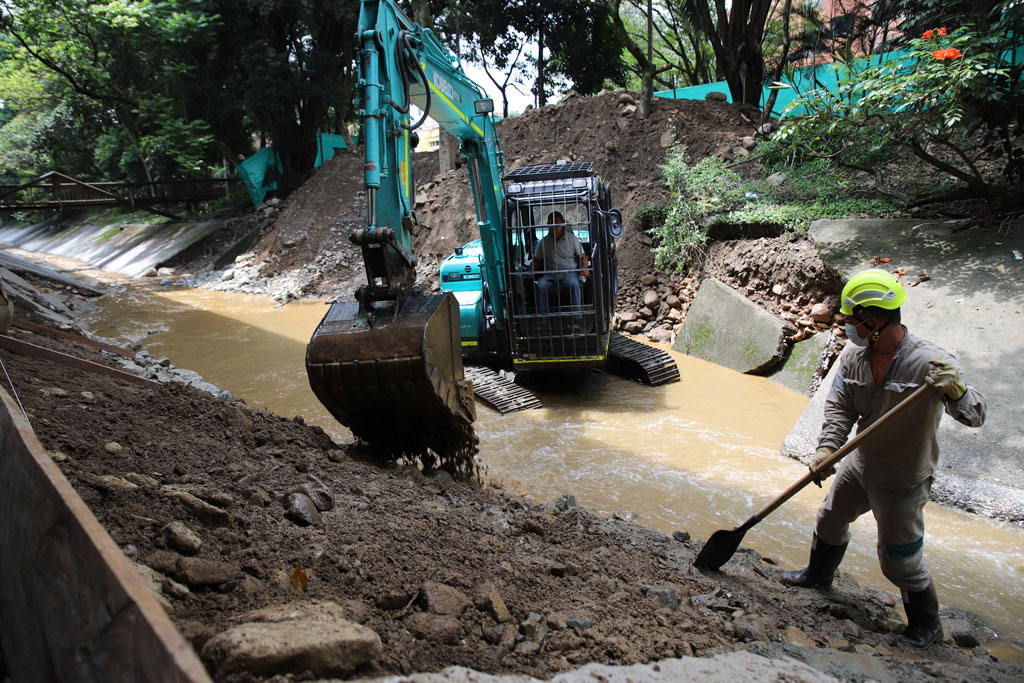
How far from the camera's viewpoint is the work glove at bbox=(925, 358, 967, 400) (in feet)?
9.21

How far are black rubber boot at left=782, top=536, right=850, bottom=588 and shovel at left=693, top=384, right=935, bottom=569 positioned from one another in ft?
1.12

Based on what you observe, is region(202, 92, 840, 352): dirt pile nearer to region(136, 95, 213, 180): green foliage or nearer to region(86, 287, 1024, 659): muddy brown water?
region(86, 287, 1024, 659): muddy brown water

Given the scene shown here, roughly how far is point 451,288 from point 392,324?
4.57 m

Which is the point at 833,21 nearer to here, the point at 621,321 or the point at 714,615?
the point at 621,321

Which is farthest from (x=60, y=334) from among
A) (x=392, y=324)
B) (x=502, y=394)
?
(x=392, y=324)

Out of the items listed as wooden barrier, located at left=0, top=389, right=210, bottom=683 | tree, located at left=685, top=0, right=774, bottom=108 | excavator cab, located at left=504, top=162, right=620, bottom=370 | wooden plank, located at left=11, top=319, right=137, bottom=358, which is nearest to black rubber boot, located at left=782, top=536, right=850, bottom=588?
wooden barrier, located at left=0, top=389, right=210, bottom=683

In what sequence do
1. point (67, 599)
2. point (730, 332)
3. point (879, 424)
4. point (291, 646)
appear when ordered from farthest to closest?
point (730, 332) → point (879, 424) → point (291, 646) → point (67, 599)

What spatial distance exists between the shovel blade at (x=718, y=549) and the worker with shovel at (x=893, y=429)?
556 mm

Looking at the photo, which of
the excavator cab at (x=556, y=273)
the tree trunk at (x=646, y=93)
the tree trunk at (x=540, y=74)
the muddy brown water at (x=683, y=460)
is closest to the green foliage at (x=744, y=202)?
the muddy brown water at (x=683, y=460)

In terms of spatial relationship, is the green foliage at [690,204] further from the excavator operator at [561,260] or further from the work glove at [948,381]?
the work glove at [948,381]

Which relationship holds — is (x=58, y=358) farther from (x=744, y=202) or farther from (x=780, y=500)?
(x=744, y=202)

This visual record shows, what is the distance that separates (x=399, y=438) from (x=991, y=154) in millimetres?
9685

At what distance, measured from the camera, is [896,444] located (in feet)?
10.2

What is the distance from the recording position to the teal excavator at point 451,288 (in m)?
4.07
